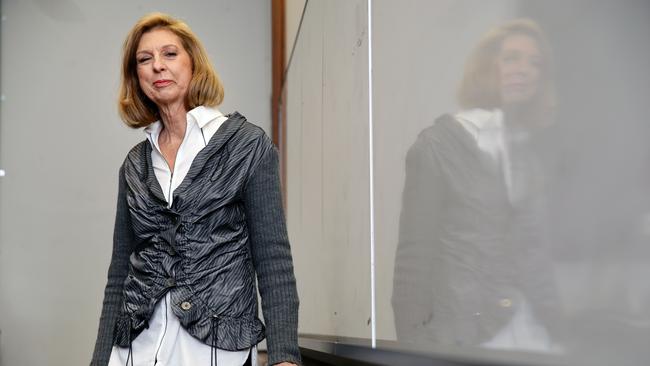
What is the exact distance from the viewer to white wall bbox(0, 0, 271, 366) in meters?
5.24

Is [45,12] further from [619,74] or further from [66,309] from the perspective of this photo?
[619,74]

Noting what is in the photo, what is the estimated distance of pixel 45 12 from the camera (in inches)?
217

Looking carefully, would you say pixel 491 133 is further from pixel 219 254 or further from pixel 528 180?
pixel 219 254

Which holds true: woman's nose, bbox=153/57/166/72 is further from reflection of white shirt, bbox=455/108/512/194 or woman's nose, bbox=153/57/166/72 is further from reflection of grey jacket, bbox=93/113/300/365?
reflection of white shirt, bbox=455/108/512/194

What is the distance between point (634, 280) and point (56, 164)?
5.16m

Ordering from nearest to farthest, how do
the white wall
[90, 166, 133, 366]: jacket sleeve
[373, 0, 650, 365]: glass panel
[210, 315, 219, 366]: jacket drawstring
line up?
[373, 0, 650, 365]: glass panel
[210, 315, 219, 366]: jacket drawstring
[90, 166, 133, 366]: jacket sleeve
the white wall

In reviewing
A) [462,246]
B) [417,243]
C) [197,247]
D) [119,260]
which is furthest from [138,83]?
[462,246]

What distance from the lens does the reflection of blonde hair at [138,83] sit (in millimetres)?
1943

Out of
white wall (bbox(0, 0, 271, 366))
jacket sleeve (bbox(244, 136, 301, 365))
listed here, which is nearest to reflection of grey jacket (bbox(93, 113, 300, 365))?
jacket sleeve (bbox(244, 136, 301, 365))

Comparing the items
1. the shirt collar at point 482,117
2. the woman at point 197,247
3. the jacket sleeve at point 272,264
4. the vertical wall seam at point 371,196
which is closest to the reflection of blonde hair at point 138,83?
the woman at point 197,247

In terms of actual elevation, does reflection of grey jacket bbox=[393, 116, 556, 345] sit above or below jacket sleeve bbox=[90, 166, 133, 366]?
above

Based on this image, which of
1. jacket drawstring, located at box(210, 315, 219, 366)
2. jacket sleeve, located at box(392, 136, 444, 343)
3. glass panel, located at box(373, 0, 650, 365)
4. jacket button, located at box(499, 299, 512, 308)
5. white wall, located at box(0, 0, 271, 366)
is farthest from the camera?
white wall, located at box(0, 0, 271, 366)

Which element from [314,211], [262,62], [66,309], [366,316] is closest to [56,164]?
[66,309]

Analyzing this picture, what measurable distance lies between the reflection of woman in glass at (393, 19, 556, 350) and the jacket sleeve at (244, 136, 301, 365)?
17.4 inches
